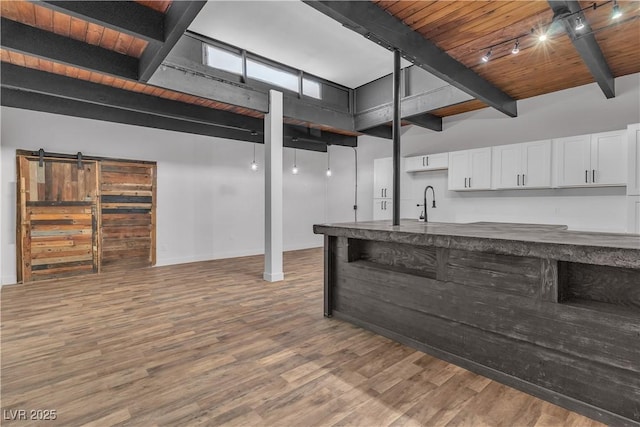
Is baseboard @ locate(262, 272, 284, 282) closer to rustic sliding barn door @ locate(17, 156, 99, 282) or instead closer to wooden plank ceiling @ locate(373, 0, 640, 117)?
rustic sliding barn door @ locate(17, 156, 99, 282)

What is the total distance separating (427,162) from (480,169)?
1082 millimetres

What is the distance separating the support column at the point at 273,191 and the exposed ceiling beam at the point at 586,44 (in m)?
3.65

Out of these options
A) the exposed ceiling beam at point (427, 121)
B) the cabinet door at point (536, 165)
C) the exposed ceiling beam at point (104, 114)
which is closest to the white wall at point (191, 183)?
the exposed ceiling beam at point (104, 114)

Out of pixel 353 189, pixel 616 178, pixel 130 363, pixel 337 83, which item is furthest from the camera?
pixel 353 189

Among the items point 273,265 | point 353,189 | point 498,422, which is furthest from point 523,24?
point 353,189

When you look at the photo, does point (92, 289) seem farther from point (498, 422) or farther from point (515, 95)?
point (515, 95)

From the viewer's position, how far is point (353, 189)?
8648 mm

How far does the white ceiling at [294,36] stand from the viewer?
379 centimetres

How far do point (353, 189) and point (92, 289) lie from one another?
613 cm

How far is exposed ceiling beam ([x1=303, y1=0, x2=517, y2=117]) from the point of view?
2.68 metres

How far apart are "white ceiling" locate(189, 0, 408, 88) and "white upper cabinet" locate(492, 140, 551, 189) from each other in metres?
2.28

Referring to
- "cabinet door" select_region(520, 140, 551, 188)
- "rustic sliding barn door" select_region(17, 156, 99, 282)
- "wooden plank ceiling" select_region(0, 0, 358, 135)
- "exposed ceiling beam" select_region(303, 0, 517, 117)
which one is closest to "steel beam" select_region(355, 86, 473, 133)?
"exposed ceiling beam" select_region(303, 0, 517, 117)

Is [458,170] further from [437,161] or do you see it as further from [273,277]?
[273,277]

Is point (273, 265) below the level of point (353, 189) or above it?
below
